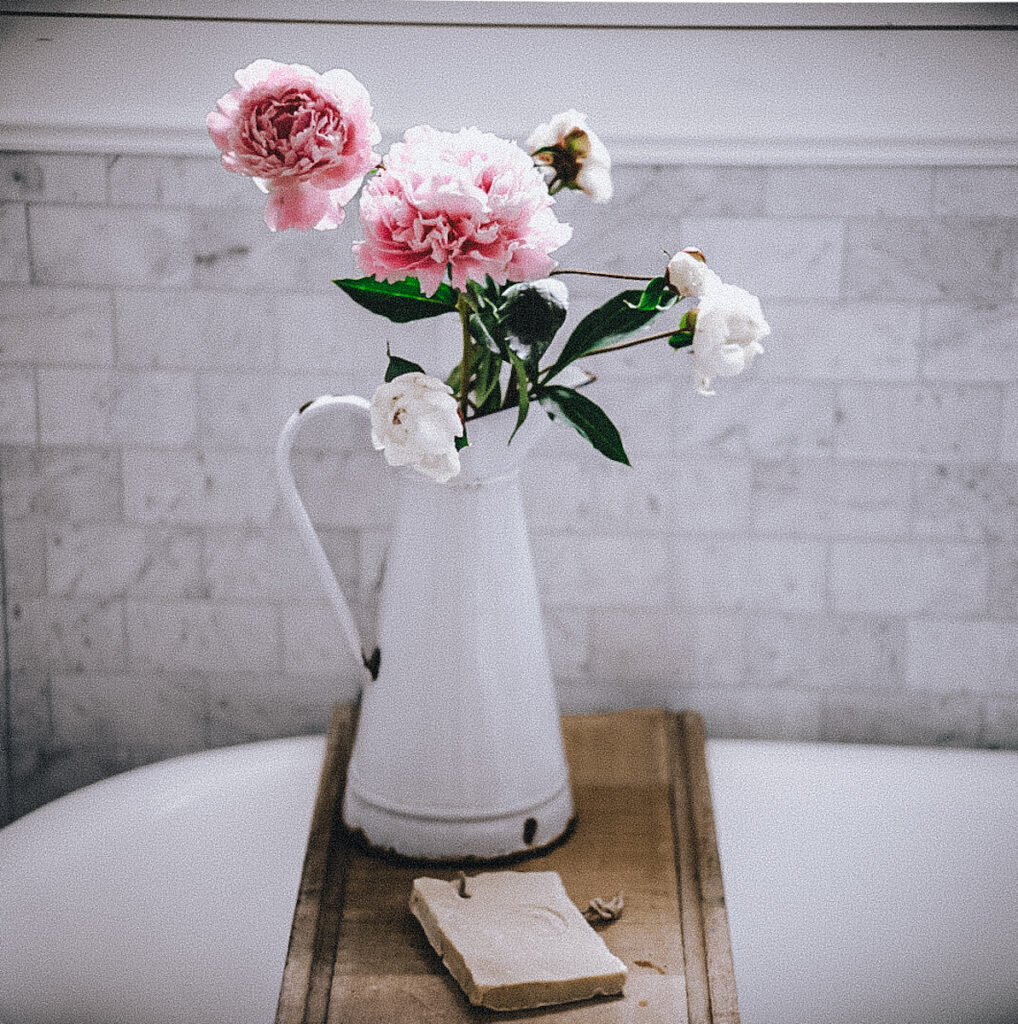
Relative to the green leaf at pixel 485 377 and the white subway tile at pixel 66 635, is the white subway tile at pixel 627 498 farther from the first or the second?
the white subway tile at pixel 66 635

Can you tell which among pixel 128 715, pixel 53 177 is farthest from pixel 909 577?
pixel 53 177

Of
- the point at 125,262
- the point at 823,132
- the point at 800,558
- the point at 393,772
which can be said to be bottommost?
the point at 393,772

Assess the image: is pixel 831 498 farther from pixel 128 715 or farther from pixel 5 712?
pixel 5 712

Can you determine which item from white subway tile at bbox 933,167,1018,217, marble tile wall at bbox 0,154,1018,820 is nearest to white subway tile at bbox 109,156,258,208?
marble tile wall at bbox 0,154,1018,820

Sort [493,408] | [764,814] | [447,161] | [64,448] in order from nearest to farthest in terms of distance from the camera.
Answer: [447,161], [493,408], [764,814], [64,448]

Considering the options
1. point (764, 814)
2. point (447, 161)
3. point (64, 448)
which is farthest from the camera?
point (64, 448)

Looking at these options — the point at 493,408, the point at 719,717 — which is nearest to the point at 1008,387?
the point at 719,717

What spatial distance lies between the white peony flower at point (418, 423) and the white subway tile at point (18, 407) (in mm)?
562

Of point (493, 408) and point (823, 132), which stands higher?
point (823, 132)

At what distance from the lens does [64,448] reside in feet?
3.74

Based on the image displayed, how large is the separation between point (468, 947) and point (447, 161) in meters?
0.53

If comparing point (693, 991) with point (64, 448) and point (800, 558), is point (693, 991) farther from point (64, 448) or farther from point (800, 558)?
point (64, 448)

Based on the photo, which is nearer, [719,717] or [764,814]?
[764,814]

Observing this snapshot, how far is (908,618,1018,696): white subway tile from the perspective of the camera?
1.15 m
